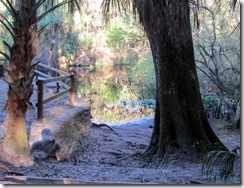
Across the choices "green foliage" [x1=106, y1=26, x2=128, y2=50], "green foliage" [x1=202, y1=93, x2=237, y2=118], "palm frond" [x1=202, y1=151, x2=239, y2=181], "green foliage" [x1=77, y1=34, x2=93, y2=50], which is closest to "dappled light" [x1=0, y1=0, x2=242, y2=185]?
"palm frond" [x1=202, y1=151, x2=239, y2=181]

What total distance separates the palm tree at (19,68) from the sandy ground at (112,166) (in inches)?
13.4

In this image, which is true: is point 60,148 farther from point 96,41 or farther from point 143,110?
point 96,41

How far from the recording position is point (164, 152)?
694 cm

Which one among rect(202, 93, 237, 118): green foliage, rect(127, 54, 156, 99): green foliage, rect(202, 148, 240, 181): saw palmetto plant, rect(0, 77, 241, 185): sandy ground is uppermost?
rect(127, 54, 156, 99): green foliage

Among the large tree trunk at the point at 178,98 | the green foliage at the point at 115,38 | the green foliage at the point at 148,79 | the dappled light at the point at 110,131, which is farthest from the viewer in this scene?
the green foliage at the point at 115,38

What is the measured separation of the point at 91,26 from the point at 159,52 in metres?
38.8

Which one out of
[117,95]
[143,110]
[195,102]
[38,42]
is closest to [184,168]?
[195,102]

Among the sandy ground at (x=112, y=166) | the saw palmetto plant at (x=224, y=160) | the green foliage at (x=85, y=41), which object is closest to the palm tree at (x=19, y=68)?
the sandy ground at (x=112, y=166)

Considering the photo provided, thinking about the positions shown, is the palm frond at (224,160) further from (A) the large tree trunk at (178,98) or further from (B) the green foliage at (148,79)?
(B) the green foliage at (148,79)

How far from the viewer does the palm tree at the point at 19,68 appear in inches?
208

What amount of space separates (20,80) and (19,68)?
182 millimetres

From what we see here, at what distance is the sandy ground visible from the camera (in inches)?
191

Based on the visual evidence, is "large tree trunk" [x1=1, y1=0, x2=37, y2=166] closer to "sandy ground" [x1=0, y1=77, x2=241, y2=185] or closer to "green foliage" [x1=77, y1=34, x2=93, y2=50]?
"sandy ground" [x1=0, y1=77, x2=241, y2=185]

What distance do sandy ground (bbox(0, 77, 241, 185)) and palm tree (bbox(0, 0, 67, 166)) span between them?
0.34 m
